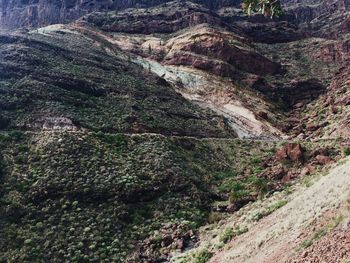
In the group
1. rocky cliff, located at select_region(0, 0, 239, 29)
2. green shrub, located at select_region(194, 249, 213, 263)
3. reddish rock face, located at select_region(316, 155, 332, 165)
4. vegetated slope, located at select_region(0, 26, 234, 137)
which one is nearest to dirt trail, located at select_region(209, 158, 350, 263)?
green shrub, located at select_region(194, 249, 213, 263)

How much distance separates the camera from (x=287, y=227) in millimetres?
19594

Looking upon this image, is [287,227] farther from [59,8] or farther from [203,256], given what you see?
[59,8]

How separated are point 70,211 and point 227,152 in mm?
18433

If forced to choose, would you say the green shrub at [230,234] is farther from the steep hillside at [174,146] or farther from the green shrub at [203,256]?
the green shrub at [203,256]

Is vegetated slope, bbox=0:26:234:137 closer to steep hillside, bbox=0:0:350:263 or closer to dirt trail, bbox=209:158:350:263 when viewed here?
steep hillside, bbox=0:0:350:263

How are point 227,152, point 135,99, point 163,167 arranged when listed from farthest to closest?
point 135,99
point 227,152
point 163,167

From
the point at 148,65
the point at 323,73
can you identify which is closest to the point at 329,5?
the point at 323,73

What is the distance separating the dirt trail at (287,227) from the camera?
17719mm

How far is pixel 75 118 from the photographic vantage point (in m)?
48.8

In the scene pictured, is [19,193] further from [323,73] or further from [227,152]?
[323,73]

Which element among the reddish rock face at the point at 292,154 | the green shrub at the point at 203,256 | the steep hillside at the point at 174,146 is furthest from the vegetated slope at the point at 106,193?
the green shrub at the point at 203,256

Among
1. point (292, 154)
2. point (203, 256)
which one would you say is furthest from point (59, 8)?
point (203, 256)

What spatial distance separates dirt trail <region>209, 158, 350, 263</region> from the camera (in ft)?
58.1

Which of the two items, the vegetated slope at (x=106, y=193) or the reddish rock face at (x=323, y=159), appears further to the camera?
the reddish rock face at (x=323, y=159)
